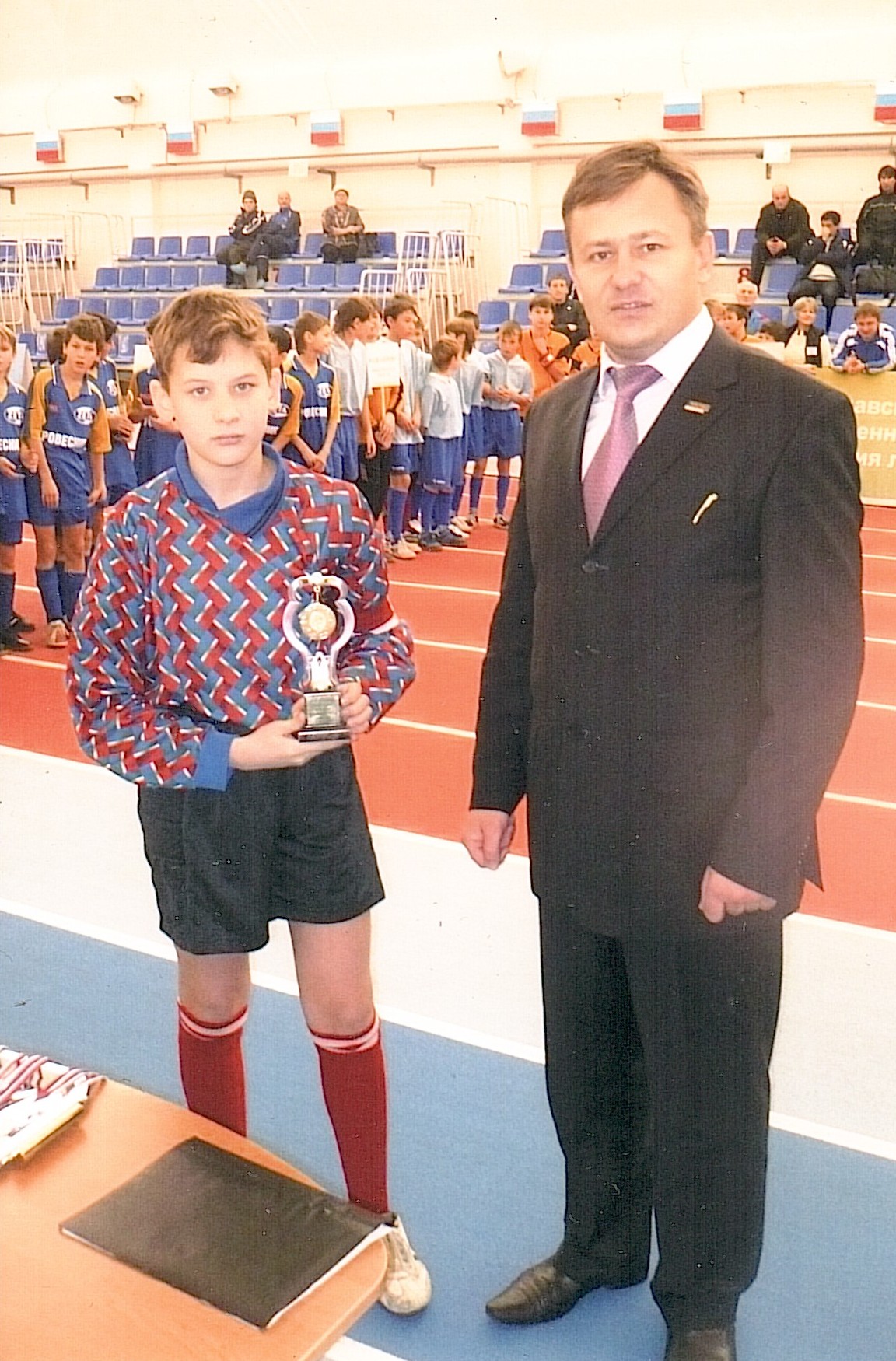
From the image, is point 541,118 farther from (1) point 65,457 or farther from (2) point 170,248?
(1) point 65,457

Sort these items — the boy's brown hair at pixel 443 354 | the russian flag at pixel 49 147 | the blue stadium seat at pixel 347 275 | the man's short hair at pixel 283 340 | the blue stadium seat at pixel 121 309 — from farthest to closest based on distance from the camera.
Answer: the russian flag at pixel 49 147
the blue stadium seat at pixel 121 309
the blue stadium seat at pixel 347 275
the boy's brown hair at pixel 443 354
the man's short hair at pixel 283 340

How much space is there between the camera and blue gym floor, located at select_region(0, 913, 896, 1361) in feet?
6.91

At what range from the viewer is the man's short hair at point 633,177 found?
65.9 inches

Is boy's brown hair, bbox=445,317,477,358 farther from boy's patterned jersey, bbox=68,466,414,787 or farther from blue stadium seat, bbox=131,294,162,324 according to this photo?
blue stadium seat, bbox=131,294,162,324

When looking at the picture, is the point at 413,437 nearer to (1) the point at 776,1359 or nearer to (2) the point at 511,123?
(1) the point at 776,1359

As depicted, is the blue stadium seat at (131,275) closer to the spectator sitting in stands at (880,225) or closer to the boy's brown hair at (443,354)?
the spectator sitting in stands at (880,225)

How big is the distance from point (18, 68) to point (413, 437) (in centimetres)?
1226

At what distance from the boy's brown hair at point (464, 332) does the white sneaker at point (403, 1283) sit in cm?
771

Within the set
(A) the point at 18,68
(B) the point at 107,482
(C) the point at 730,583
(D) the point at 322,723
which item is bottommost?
(B) the point at 107,482

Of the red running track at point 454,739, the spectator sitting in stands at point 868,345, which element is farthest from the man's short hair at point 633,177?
the spectator sitting in stands at point 868,345

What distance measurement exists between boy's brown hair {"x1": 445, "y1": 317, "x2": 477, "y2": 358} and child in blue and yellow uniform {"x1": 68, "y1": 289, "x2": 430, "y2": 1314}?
7.44 m

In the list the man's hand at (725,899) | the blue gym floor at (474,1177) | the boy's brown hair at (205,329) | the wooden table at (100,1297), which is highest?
the boy's brown hair at (205,329)

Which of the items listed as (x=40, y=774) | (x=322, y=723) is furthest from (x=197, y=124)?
(x=322, y=723)

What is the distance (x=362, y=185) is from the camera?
16469mm
